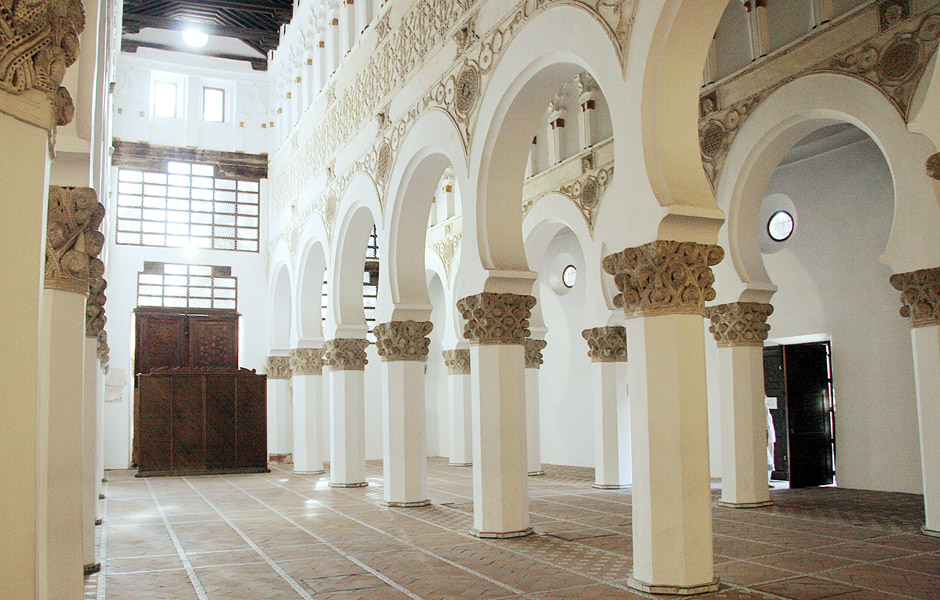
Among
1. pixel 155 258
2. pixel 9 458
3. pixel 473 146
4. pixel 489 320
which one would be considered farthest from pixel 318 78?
pixel 9 458

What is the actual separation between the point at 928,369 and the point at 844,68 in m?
3.13

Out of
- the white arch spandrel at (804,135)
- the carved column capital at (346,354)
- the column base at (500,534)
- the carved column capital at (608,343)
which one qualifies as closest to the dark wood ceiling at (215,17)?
the carved column capital at (346,354)

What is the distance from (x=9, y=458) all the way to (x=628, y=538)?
620 centimetres

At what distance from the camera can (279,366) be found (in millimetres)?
18938

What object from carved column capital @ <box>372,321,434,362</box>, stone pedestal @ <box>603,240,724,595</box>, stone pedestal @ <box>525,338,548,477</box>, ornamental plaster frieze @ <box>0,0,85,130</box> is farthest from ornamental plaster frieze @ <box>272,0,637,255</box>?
ornamental plaster frieze @ <box>0,0,85,130</box>

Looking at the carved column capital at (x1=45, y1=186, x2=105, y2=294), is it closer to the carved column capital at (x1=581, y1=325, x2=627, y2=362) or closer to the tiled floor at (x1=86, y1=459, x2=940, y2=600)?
the tiled floor at (x1=86, y1=459, x2=940, y2=600)

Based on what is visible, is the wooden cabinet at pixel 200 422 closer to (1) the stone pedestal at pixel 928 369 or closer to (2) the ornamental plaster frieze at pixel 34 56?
(1) the stone pedestal at pixel 928 369

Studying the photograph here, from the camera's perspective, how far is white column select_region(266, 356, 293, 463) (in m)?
19.0

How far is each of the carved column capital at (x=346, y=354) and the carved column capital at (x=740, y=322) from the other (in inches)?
219

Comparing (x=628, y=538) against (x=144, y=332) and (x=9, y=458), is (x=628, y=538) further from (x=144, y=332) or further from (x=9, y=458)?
(x=144, y=332)

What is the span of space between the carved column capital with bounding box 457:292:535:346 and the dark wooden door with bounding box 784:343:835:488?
18.4ft

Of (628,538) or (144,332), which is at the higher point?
(144,332)

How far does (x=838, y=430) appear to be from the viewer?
11797 mm

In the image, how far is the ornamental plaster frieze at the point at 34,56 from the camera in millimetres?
2771
